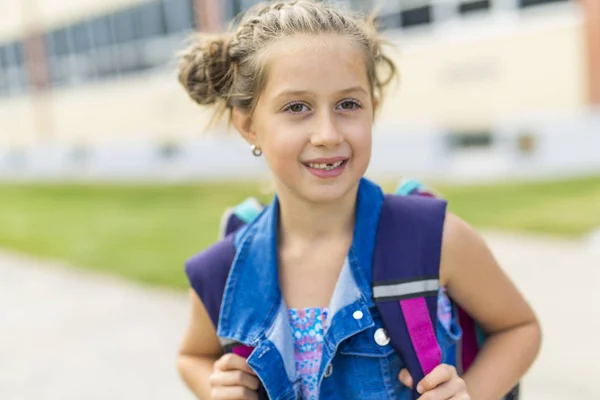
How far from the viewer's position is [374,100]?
175 centimetres

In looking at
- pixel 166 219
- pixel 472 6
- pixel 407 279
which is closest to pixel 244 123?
pixel 407 279

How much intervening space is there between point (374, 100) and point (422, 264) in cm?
47

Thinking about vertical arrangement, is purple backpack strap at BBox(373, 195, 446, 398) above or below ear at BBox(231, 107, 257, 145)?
below

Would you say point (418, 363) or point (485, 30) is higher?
point (485, 30)

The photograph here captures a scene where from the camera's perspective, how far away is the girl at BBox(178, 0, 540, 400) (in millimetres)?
1525

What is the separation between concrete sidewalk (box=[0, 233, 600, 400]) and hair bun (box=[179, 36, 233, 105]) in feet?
7.33

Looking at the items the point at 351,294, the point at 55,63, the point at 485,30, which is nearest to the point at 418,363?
the point at 351,294

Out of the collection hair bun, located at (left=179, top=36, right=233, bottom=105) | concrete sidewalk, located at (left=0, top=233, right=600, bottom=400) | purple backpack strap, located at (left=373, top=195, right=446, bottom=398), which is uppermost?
hair bun, located at (left=179, top=36, right=233, bottom=105)

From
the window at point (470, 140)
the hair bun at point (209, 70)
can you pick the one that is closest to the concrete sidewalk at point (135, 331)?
the hair bun at point (209, 70)

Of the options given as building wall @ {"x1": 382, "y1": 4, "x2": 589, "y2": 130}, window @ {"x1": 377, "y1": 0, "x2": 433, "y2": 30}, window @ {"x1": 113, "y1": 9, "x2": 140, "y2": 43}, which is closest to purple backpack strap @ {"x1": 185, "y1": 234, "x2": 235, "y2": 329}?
building wall @ {"x1": 382, "y1": 4, "x2": 589, "y2": 130}

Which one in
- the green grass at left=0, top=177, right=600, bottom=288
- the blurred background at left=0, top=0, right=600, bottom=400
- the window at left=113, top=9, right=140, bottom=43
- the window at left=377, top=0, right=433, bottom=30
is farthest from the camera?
the window at left=113, top=9, right=140, bottom=43

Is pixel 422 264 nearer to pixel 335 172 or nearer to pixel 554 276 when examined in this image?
pixel 335 172

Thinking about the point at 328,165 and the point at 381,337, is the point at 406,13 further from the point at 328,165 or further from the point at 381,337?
the point at 381,337

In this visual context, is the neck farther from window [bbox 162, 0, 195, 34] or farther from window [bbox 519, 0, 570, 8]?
window [bbox 162, 0, 195, 34]
